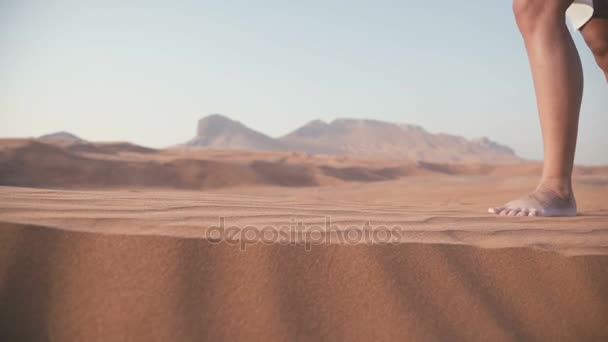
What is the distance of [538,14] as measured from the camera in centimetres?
175

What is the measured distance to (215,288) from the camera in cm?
87

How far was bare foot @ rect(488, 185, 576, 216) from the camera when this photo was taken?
163 centimetres

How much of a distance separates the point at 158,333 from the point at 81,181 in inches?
315

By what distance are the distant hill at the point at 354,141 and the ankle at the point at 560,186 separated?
55.0m

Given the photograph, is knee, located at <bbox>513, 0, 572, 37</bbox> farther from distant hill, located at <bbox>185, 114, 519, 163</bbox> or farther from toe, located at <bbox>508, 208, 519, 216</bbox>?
distant hill, located at <bbox>185, 114, 519, 163</bbox>

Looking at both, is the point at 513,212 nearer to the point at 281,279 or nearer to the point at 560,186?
the point at 560,186

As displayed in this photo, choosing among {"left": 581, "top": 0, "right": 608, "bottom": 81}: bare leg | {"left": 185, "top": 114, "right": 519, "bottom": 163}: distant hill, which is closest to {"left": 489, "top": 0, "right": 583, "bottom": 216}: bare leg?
{"left": 581, "top": 0, "right": 608, "bottom": 81}: bare leg

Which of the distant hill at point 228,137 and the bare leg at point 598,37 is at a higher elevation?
the distant hill at point 228,137

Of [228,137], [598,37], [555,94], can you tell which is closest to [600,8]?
[598,37]

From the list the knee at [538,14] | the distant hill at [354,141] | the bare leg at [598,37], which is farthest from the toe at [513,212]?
the distant hill at [354,141]

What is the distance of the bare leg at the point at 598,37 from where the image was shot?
202cm

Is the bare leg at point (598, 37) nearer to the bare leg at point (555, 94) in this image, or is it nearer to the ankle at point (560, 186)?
the bare leg at point (555, 94)

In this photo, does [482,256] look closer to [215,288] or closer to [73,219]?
[215,288]

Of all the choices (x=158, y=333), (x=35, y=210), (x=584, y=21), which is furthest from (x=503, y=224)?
(x=35, y=210)
